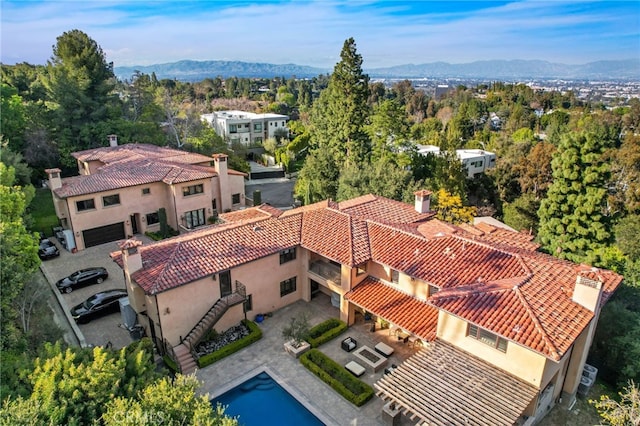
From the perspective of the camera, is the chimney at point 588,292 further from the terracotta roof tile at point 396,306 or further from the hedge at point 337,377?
the hedge at point 337,377

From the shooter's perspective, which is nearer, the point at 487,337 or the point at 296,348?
the point at 487,337

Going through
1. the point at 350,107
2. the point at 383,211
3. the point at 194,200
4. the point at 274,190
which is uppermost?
the point at 350,107

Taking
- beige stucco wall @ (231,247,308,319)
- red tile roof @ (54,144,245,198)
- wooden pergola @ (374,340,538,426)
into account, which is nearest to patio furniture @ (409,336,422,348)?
wooden pergola @ (374,340,538,426)

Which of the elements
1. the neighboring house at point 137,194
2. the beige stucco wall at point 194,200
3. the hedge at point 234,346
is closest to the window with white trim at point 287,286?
the hedge at point 234,346

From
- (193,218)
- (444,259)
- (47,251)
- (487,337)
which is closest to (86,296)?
(47,251)

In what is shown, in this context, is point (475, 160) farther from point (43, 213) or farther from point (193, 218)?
point (43, 213)

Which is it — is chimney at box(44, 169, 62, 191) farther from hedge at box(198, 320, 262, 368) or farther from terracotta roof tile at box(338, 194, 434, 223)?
terracotta roof tile at box(338, 194, 434, 223)
